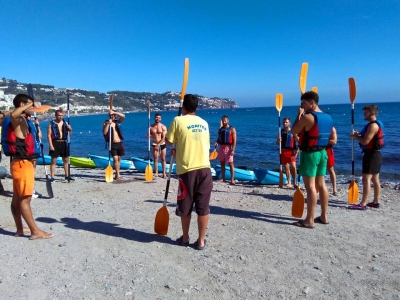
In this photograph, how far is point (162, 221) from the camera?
499 centimetres

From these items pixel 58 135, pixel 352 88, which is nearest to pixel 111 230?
pixel 58 135

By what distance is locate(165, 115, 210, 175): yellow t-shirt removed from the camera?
4.16m

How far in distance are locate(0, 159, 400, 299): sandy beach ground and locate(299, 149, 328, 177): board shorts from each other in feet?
3.07

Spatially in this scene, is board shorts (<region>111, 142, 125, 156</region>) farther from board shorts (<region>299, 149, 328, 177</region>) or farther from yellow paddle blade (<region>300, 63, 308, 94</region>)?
board shorts (<region>299, 149, 328, 177</region>)

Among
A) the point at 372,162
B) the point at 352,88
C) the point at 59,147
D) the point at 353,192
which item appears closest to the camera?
the point at 372,162

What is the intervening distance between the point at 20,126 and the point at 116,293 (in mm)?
2623

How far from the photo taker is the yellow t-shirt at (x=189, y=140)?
13.6ft

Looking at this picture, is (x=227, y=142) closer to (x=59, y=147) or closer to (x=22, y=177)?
(x=59, y=147)

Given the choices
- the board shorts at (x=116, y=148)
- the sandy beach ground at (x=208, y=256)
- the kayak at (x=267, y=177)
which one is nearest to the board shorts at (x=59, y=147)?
the board shorts at (x=116, y=148)

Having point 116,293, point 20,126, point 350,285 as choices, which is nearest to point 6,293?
point 116,293

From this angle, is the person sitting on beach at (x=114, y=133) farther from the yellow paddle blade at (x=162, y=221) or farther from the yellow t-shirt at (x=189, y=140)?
the yellow t-shirt at (x=189, y=140)

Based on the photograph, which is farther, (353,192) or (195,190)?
(353,192)

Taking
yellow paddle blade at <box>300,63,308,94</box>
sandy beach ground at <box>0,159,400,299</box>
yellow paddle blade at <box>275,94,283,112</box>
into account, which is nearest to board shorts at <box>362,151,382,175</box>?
sandy beach ground at <box>0,159,400,299</box>

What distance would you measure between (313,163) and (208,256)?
218cm
